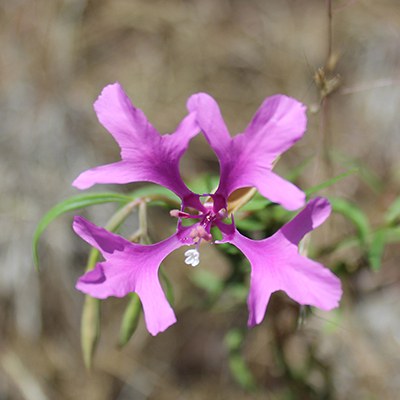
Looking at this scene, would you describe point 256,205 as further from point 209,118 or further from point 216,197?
point 209,118

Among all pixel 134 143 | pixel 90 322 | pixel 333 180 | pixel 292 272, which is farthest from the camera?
pixel 90 322

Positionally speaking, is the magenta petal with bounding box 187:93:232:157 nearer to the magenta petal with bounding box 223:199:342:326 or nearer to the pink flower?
the pink flower

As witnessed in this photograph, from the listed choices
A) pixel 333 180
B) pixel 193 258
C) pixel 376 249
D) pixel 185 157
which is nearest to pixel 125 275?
pixel 193 258

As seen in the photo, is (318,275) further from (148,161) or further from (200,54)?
(200,54)

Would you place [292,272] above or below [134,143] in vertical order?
below

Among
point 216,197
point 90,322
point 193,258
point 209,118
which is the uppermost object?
point 209,118

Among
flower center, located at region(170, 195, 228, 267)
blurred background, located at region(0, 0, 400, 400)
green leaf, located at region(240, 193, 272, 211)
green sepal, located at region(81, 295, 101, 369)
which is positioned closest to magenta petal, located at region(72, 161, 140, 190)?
flower center, located at region(170, 195, 228, 267)

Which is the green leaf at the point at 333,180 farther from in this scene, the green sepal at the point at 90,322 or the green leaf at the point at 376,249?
the green sepal at the point at 90,322

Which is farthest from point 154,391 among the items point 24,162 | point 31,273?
point 24,162
